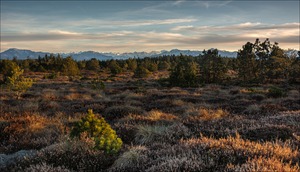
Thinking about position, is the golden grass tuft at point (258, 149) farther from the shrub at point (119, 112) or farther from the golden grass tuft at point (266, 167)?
the shrub at point (119, 112)

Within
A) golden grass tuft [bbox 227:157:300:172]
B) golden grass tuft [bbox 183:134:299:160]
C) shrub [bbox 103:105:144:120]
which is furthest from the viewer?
shrub [bbox 103:105:144:120]

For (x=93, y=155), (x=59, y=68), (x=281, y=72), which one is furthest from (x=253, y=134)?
(x=59, y=68)

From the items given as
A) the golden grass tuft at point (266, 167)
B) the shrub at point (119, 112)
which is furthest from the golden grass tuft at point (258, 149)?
the shrub at point (119, 112)

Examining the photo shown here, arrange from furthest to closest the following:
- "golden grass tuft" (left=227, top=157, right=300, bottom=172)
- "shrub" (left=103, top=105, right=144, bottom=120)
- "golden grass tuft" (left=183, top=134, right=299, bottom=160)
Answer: "shrub" (left=103, top=105, right=144, bottom=120) < "golden grass tuft" (left=183, top=134, right=299, bottom=160) < "golden grass tuft" (left=227, top=157, right=300, bottom=172)

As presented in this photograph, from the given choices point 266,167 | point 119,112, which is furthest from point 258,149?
point 119,112

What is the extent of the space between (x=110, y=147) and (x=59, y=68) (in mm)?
77130

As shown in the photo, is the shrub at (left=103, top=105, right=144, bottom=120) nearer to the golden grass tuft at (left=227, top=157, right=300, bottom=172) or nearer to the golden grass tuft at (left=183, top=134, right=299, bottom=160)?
the golden grass tuft at (left=183, top=134, right=299, bottom=160)

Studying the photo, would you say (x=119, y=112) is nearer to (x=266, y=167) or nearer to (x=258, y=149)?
(x=258, y=149)

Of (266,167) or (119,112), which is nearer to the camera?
(266,167)

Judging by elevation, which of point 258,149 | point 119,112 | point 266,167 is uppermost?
point 266,167

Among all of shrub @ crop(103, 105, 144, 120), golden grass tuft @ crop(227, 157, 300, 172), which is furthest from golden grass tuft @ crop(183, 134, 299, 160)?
shrub @ crop(103, 105, 144, 120)

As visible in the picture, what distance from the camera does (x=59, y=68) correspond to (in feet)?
260

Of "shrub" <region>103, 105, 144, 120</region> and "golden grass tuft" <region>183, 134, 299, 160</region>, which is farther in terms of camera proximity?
"shrub" <region>103, 105, 144, 120</region>

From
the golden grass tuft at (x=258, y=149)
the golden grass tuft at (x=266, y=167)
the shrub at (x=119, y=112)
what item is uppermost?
the golden grass tuft at (x=266, y=167)
